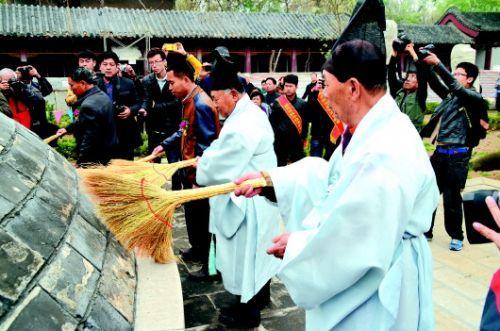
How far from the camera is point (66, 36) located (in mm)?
16391

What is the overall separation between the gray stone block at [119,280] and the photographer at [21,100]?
188 inches

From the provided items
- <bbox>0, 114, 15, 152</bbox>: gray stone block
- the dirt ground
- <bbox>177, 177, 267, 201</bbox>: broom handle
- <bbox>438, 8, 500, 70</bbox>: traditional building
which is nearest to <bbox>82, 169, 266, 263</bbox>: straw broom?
<bbox>177, 177, 267, 201</bbox>: broom handle

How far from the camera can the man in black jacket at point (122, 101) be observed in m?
5.84

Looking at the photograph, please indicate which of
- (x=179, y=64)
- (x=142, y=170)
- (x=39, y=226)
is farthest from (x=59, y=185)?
(x=179, y=64)

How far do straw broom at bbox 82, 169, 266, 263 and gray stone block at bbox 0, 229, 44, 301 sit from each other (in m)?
0.83

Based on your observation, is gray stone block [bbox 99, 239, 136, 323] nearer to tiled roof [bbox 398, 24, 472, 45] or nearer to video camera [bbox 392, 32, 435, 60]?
video camera [bbox 392, 32, 435, 60]

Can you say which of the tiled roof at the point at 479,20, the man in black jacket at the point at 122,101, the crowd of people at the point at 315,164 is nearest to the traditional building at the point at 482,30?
the tiled roof at the point at 479,20

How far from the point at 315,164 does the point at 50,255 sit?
131 centimetres

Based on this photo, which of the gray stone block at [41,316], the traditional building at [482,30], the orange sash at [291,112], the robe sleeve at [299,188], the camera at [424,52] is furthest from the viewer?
the traditional building at [482,30]

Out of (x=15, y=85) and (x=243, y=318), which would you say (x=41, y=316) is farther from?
(x=15, y=85)

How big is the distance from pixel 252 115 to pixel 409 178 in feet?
5.83

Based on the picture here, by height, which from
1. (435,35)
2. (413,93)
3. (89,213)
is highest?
(435,35)

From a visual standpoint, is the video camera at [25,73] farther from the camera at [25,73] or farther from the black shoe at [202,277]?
the black shoe at [202,277]

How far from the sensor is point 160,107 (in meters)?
5.57
